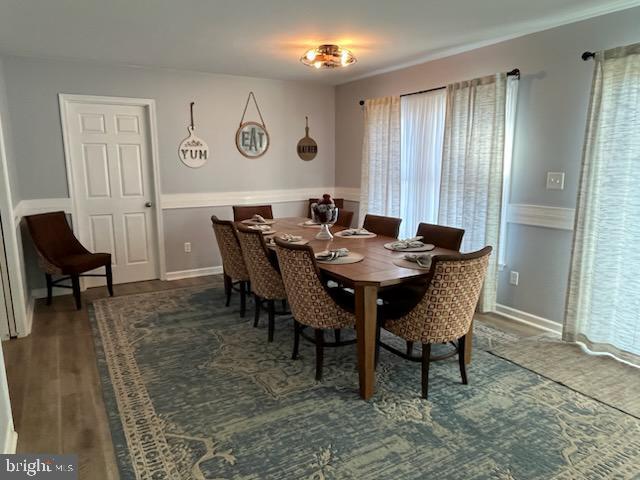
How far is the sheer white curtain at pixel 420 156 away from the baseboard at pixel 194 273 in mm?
2415

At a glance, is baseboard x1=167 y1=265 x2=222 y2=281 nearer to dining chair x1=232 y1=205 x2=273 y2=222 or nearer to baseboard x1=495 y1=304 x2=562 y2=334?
dining chair x1=232 y1=205 x2=273 y2=222

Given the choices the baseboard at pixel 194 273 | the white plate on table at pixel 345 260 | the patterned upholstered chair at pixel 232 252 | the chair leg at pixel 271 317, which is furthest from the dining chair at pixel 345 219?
the baseboard at pixel 194 273

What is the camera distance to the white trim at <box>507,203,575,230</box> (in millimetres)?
3346

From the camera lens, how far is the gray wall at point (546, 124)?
3.15 metres

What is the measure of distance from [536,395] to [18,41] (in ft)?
15.8

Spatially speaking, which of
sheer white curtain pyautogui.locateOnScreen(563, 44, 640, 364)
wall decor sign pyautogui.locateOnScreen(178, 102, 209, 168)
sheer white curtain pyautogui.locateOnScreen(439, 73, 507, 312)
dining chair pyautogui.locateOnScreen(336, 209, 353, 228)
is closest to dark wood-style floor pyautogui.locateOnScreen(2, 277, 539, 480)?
sheer white curtain pyautogui.locateOnScreen(563, 44, 640, 364)

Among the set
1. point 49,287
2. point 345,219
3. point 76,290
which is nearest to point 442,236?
point 345,219

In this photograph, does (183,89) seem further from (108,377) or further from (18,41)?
(108,377)

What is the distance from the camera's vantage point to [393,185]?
507cm

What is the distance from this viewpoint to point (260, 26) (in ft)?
10.8

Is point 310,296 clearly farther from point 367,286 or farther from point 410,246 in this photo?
point 410,246

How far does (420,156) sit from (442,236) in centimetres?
168

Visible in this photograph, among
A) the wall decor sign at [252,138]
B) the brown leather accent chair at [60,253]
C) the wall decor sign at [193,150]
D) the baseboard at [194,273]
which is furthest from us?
the wall decor sign at [252,138]

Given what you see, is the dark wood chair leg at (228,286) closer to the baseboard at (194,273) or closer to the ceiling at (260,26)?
the baseboard at (194,273)
